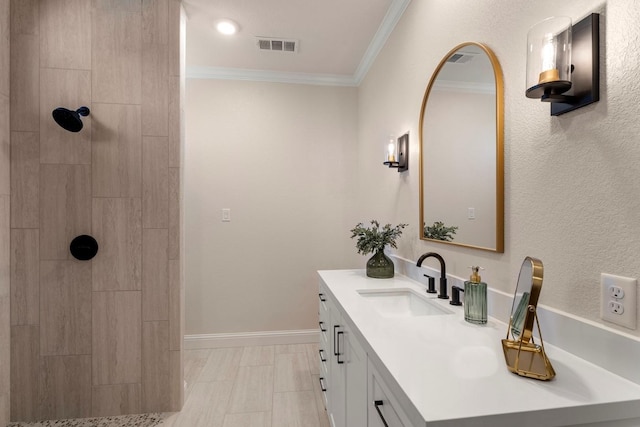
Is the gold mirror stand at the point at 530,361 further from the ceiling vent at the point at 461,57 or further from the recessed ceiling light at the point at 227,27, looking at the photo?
the recessed ceiling light at the point at 227,27

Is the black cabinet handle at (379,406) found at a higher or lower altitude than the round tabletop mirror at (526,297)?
lower

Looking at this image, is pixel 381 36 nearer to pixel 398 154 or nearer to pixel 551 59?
pixel 398 154

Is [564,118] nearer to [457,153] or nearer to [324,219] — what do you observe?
[457,153]

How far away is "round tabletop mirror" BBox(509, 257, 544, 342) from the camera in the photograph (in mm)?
788

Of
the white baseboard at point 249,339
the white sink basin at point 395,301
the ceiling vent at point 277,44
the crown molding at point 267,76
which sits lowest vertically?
the white baseboard at point 249,339

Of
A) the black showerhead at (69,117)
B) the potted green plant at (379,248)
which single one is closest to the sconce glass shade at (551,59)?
the potted green plant at (379,248)

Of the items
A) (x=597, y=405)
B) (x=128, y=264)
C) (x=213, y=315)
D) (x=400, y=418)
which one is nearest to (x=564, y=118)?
(x=597, y=405)

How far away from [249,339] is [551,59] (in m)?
3.05

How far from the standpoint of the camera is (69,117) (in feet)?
5.89

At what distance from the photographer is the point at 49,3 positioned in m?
1.95

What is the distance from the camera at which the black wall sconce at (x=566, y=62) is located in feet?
2.79

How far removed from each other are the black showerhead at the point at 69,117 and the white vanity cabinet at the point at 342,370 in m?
1.76

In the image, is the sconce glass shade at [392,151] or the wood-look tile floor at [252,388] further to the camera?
the sconce glass shade at [392,151]

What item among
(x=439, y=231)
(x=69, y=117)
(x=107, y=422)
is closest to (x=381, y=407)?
(x=439, y=231)
